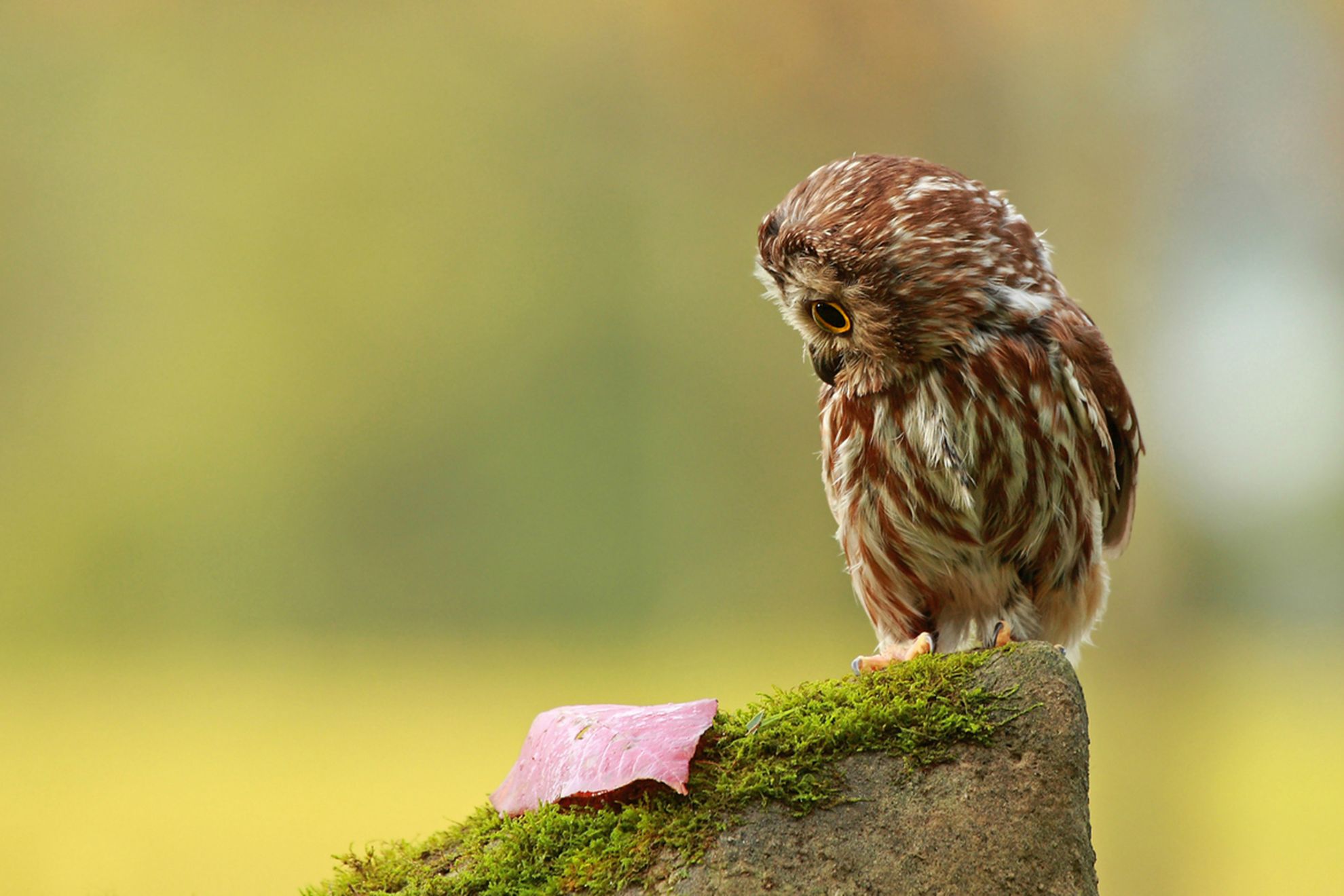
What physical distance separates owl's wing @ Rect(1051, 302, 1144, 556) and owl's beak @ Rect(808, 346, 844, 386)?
0.37 meters

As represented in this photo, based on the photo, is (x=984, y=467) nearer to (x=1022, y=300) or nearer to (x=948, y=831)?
(x=1022, y=300)

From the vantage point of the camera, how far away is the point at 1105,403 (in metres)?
1.88

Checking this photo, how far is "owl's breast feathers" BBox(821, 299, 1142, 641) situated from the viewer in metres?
1.73

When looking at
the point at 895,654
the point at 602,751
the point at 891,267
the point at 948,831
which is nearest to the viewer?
the point at 948,831

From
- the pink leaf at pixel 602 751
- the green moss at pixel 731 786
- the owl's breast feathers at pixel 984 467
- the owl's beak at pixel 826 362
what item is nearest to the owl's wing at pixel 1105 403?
the owl's breast feathers at pixel 984 467

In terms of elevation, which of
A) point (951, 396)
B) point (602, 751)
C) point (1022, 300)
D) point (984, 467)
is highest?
point (1022, 300)

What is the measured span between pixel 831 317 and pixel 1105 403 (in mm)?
555

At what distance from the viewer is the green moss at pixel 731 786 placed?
4.26 feet

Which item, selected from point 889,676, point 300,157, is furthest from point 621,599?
point 889,676

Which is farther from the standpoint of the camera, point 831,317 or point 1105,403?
point 1105,403

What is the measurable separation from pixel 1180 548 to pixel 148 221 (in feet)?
12.6

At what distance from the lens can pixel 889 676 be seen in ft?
4.87

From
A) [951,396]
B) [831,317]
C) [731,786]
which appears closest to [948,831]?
[731,786]

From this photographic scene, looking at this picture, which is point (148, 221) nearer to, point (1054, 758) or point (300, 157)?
point (300, 157)
